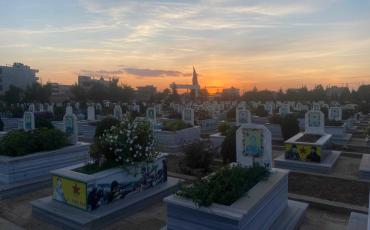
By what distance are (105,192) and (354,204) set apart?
17.5 ft

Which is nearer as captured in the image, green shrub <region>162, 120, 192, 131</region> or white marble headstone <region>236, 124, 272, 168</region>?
white marble headstone <region>236, 124, 272, 168</region>

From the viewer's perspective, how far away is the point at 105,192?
20.0 ft

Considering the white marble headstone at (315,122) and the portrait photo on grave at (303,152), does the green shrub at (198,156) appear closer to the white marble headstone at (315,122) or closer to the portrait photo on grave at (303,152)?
the portrait photo on grave at (303,152)

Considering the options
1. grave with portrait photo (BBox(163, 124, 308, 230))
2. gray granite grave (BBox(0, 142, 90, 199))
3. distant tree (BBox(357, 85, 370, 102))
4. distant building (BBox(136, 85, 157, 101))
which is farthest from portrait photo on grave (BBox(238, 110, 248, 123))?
distant building (BBox(136, 85, 157, 101))

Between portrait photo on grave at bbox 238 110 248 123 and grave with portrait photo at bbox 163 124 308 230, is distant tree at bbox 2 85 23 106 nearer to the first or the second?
portrait photo on grave at bbox 238 110 248 123

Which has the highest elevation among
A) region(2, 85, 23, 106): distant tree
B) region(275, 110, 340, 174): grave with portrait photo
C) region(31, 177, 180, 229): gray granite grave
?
region(2, 85, 23, 106): distant tree

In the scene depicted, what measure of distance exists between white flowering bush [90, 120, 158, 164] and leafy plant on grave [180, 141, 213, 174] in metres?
2.12

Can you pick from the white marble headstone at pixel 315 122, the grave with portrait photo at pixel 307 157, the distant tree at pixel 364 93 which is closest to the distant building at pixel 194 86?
the distant tree at pixel 364 93

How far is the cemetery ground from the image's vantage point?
587 centimetres

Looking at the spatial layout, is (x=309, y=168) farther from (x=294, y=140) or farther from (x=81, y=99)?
(x=81, y=99)

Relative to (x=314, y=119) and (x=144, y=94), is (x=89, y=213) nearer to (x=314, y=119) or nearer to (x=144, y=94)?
(x=314, y=119)

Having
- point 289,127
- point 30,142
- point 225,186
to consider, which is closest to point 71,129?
point 30,142

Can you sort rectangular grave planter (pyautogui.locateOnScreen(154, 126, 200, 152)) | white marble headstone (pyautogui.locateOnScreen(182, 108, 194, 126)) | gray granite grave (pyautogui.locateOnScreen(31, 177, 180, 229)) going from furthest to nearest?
white marble headstone (pyautogui.locateOnScreen(182, 108, 194, 126)) < rectangular grave planter (pyautogui.locateOnScreen(154, 126, 200, 152)) < gray granite grave (pyautogui.locateOnScreen(31, 177, 180, 229))

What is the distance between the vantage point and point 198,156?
29.5 ft
